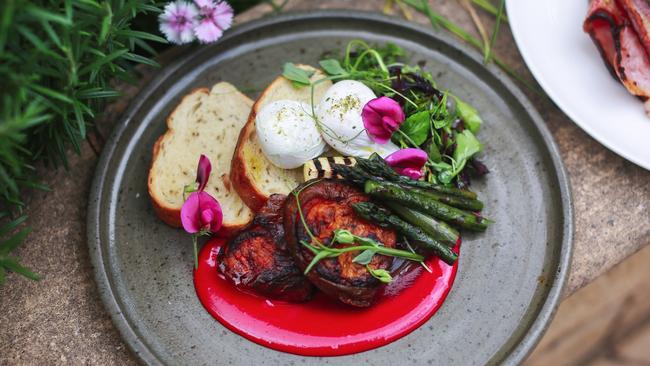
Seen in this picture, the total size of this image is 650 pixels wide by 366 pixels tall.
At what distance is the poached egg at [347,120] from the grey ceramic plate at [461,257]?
2.11 ft

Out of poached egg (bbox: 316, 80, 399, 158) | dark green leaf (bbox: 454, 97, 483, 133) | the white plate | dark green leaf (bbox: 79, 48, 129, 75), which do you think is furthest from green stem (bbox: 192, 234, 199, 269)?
the white plate

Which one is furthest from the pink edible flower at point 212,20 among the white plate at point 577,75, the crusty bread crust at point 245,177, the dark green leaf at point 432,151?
the white plate at point 577,75

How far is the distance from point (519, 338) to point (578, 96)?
149 cm

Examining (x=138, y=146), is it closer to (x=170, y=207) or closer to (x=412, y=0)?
(x=170, y=207)

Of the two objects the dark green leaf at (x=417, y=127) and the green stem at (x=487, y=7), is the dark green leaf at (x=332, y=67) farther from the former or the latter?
the green stem at (x=487, y=7)

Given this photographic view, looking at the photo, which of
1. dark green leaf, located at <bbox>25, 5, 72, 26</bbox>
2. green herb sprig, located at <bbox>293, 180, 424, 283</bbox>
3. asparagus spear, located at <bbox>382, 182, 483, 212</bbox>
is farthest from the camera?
asparagus spear, located at <bbox>382, 182, 483, 212</bbox>

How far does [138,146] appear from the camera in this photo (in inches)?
137

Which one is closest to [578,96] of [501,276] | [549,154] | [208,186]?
[549,154]

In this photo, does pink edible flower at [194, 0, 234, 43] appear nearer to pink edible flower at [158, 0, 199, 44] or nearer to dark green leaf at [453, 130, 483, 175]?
pink edible flower at [158, 0, 199, 44]

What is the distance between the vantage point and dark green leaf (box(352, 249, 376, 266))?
114 inches

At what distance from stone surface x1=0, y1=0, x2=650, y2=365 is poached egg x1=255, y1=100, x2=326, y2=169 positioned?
1.10 metres

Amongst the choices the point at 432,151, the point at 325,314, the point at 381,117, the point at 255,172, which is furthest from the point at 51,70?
the point at 432,151

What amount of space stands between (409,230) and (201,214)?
1.05 m

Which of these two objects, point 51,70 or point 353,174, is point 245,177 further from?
point 51,70
